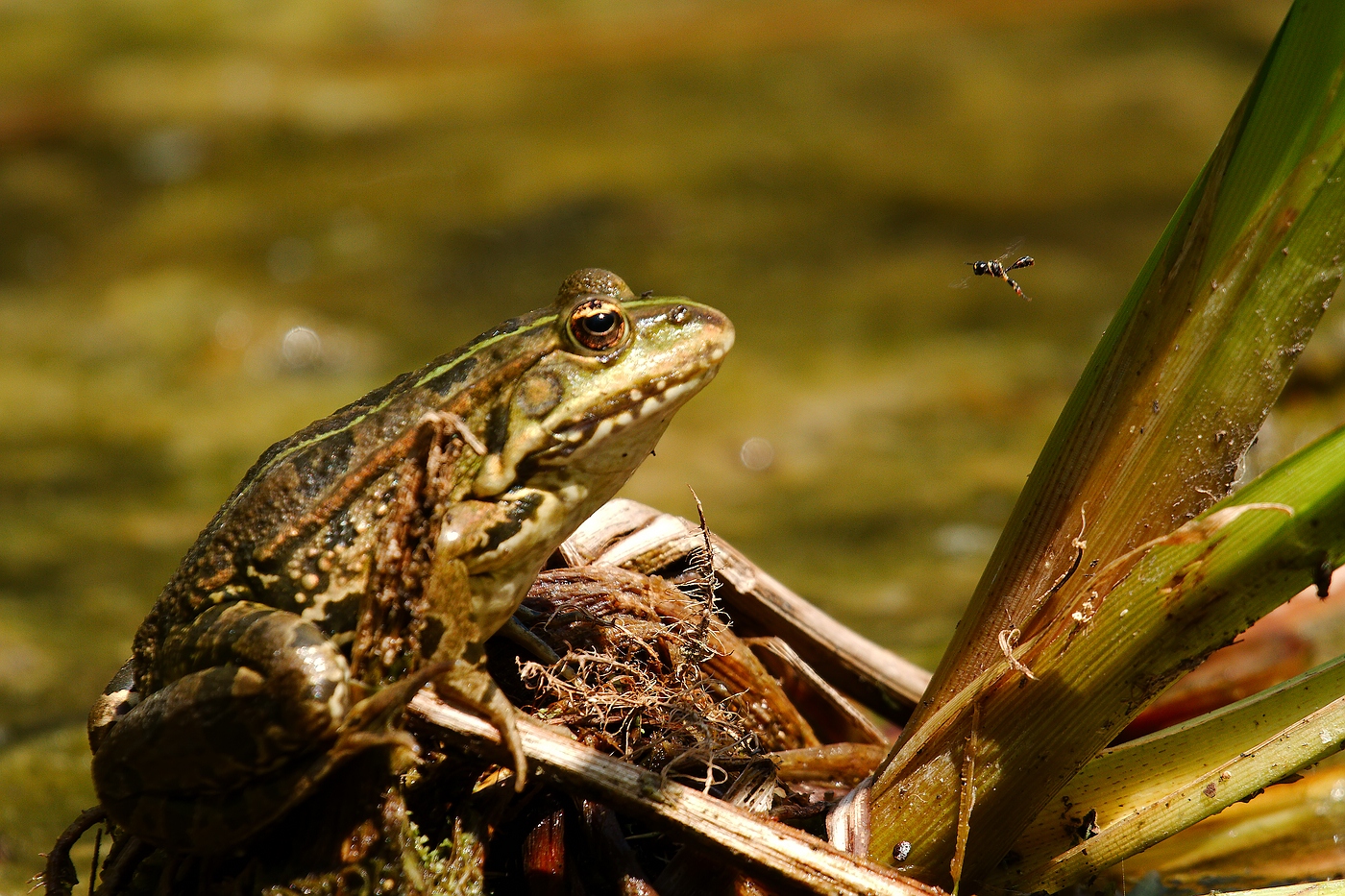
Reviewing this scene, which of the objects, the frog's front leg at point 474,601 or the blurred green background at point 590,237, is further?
the blurred green background at point 590,237

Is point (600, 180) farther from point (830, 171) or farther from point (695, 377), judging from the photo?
point (695, 377)

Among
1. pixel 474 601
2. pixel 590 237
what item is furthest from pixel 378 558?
pixel 590 237

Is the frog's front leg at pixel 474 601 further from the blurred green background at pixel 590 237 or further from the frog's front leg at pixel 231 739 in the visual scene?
the blurred green background at pixel 590 237

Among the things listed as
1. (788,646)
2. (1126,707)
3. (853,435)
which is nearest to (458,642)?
(788,646)

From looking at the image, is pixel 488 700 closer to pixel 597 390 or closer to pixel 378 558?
pixel 378 558

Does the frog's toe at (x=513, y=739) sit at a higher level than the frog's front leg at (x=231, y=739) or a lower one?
higher

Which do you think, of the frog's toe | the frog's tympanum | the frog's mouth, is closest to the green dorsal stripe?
the frog's tympanum

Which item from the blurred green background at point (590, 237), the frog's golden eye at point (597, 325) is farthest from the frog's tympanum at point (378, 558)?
the blurred green background at point (590, 237)

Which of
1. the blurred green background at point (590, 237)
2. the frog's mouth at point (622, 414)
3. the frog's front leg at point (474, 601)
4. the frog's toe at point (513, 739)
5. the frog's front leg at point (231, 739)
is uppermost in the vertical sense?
the blurred green background at point (590, 237)
